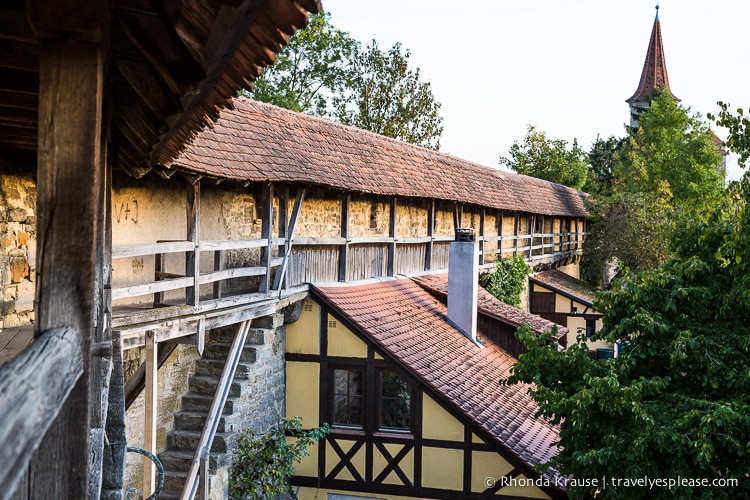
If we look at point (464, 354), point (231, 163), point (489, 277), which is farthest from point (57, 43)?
point (489, 277)

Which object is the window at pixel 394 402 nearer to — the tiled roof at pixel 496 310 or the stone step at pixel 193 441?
the stone step at pixel 193 441

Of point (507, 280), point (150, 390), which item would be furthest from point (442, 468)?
point (507, 280)

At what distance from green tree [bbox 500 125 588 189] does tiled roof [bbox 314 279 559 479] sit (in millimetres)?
34152

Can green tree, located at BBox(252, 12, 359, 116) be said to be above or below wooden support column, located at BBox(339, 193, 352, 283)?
above

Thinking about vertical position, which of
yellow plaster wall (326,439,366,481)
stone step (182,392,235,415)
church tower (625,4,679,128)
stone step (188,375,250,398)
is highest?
Answer: church tower (625,4,679,128)

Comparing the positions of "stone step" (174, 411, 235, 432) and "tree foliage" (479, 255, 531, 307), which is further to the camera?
"tree foliage" (479, 255, 531, 307)

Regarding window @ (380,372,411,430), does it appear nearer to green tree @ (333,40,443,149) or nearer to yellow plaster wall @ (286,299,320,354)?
yellow plaster wall @ (286,299,320,354)

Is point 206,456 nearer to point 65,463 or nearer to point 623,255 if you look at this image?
point 65,463

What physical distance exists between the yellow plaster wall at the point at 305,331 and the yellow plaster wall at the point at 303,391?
0.22m

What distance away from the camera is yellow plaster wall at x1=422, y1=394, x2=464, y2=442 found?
1080cm

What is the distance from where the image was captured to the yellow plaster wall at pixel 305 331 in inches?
459

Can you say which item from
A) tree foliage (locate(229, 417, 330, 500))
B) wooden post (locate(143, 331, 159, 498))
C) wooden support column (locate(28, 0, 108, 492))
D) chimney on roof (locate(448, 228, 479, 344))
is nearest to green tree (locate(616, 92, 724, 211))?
chimney on roof (locate(448, 228, 479, 344))

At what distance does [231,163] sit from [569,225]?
2531 cm

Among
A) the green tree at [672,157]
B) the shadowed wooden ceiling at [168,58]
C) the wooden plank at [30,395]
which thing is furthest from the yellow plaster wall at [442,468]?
the green tree at [672,157]
